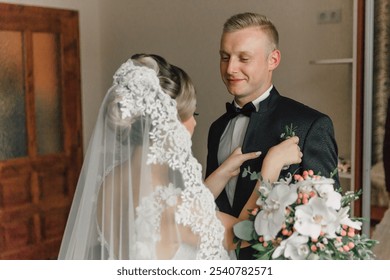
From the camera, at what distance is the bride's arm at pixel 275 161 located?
1.57m

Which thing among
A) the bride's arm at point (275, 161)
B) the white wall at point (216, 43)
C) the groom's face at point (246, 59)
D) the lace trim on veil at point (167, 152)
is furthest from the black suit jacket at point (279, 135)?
the white wall at point (216, 43)

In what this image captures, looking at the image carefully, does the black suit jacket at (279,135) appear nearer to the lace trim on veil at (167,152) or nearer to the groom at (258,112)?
the groom at (258,112)

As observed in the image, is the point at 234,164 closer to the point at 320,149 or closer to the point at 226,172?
the point at 226,172

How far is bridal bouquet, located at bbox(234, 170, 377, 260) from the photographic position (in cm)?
135

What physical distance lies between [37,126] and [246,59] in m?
2.93

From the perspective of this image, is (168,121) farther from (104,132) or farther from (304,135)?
(304,135)

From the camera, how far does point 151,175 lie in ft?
5.02

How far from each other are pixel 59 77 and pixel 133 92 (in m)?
3.22

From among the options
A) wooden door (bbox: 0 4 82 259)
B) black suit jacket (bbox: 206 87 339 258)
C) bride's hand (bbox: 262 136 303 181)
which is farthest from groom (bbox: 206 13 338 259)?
wooden door (bbox: 0 4 82 259)

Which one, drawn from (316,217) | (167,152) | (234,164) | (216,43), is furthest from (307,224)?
(216,43)

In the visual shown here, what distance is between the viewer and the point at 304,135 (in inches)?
72.3

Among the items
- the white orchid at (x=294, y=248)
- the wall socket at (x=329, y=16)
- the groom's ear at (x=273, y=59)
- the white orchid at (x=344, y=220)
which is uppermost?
the wall socket at (x=329, y=16)

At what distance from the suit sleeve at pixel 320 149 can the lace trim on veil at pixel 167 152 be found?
0.45m
